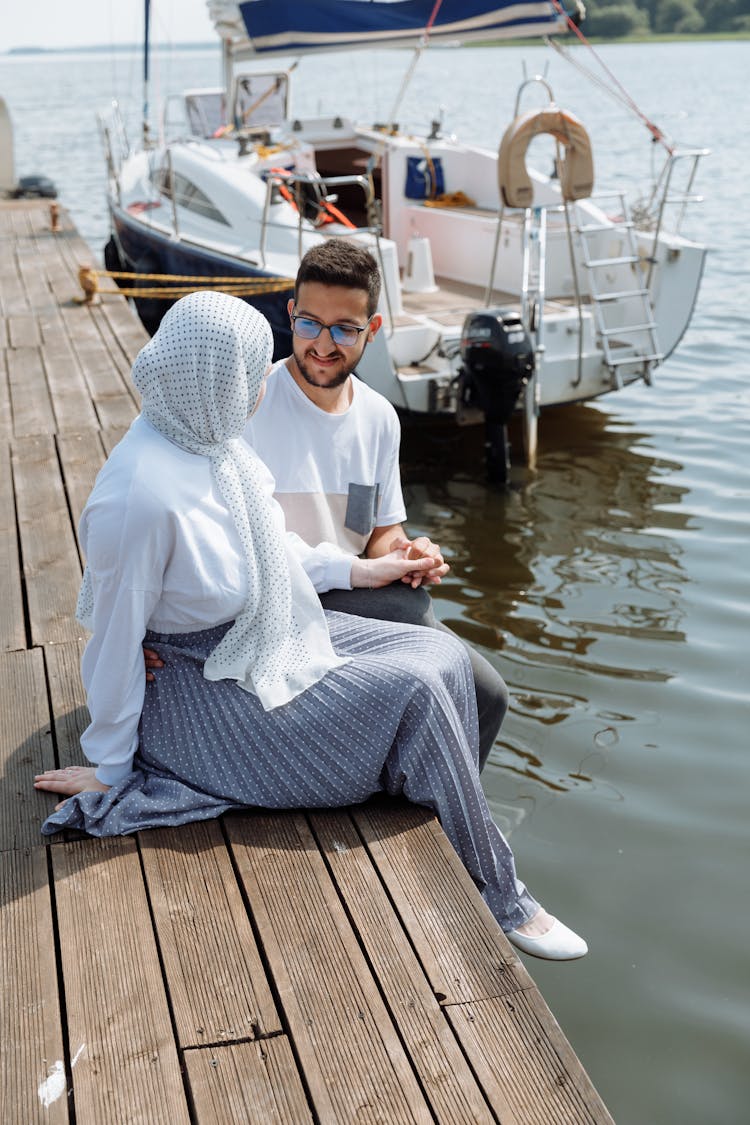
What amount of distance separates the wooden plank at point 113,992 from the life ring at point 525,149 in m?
4.94

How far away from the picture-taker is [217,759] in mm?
2311

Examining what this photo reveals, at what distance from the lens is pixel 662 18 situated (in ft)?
189

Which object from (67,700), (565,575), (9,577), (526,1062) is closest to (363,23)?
(565,575)

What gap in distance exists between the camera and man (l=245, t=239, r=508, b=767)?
8.89ft

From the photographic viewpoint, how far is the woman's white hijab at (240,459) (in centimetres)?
210

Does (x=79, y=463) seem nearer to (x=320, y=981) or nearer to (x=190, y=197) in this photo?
(x=320, y=981)

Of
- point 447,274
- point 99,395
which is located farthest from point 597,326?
point 99,395

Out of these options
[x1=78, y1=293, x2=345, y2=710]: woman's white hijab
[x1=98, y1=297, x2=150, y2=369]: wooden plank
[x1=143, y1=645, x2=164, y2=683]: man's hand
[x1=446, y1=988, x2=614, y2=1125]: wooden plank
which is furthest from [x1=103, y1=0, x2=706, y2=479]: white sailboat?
[x1=446, y1=988, x2=614, y2=1125]: wooden plank

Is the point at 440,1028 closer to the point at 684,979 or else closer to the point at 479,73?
the point at 684,979

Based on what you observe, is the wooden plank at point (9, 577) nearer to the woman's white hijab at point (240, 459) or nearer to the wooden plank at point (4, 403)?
the wooden plank at point (4, 403)

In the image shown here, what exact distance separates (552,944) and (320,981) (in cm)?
67

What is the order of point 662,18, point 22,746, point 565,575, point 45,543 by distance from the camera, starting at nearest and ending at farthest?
point 22,746
point 45,543
point 565,575
point 662,18

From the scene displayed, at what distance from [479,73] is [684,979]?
55.6 meters

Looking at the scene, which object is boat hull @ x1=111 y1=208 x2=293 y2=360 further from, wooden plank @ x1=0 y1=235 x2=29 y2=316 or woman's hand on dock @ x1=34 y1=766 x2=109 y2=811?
woman's hand on dock @ x1=34 y1=766 x2=109 y2=811
